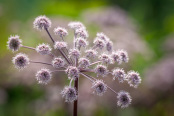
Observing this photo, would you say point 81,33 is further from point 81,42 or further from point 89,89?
point 89,89

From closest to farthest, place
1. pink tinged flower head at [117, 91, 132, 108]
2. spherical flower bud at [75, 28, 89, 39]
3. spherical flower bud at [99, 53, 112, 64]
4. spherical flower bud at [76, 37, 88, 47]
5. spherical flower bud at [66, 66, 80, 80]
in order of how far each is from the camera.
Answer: spherical flower bud at [66, 66, 80, 80] → pink tinged flower head at [117, 91, 132, 108] → spherical flower bud at [99, 53, 112, 64] → spherical flower bud at [76, 37, 88, 47] → spherical flower bud at [75, 28, 89, 39]

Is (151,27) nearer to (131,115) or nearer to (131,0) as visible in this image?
(131,0)

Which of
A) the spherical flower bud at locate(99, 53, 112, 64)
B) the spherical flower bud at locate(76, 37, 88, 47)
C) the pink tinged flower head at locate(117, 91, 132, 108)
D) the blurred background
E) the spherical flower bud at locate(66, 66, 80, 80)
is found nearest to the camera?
the spherical flower bud at locate(66, 66, 80, 80)

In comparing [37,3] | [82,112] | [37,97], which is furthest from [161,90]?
[37,3]

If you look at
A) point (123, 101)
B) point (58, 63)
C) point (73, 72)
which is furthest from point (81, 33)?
point (123, 101)

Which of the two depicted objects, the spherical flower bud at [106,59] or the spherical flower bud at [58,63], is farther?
the spherical flower bud at [106,59]

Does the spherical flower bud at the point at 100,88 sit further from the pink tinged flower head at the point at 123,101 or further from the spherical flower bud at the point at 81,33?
the spherical flower bud at the point at 81,33

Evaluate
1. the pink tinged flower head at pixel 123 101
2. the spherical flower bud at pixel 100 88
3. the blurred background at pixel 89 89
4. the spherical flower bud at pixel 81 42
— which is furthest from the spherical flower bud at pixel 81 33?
the blurred background at pixel 89 89

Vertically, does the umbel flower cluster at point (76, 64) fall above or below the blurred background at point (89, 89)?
below

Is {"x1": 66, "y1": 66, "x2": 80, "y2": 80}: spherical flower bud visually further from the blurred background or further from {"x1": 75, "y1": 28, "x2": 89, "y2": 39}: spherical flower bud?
the blurred background

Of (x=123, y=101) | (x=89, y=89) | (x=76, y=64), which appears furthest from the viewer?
(x=89, y=89)

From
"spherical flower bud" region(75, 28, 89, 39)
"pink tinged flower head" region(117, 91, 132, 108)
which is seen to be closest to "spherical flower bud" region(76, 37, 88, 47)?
"spherical flower bud" region(75, 28, 89, 39)

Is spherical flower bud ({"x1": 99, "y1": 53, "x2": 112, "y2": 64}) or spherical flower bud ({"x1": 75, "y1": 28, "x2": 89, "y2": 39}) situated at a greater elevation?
spherical flower bud ({"x1": 75, "y1": 28, "x2": 89, "y2": 39})
